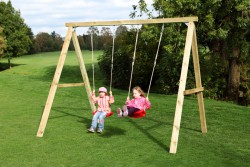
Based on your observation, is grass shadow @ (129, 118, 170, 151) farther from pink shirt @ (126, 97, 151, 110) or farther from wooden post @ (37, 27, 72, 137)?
wooden post @ (37, 27, 72, 137)

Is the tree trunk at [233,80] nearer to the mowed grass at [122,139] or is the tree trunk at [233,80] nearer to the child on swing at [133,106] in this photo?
the mowed grass at [122,139]

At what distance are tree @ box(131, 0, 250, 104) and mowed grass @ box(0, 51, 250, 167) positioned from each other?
330 centimetres

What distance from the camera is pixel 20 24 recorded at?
137ft

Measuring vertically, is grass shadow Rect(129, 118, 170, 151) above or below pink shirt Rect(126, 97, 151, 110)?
below

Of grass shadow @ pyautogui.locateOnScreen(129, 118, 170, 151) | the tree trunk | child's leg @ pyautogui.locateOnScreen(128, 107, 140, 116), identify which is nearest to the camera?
child's leg @ pyautogui.locateOnScreen(128, 107, 140, 116)

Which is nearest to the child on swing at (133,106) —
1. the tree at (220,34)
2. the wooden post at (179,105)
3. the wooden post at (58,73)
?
the wooden post at (179,105)

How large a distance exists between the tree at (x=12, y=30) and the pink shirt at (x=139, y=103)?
113 feet

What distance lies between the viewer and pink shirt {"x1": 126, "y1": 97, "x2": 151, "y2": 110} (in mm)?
6521

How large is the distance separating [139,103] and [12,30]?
37142mm

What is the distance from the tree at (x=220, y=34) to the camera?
1275 cm

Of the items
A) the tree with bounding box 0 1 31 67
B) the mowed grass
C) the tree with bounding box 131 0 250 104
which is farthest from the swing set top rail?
the tree with bounding box 0 1 31 67

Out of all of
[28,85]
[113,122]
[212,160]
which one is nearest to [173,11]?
[113,122]

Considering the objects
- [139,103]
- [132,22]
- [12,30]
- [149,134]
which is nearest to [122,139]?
[149,134]

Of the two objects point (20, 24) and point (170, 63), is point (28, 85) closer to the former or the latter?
point (170, 63)
